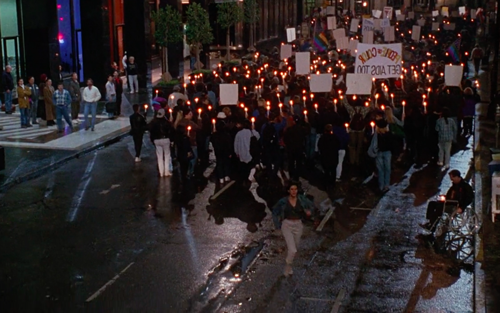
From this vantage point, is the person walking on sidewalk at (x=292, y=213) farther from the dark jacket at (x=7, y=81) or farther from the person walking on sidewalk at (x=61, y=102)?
the dark jacket at (x=7, y=81)

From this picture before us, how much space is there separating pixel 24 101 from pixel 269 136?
947 cm

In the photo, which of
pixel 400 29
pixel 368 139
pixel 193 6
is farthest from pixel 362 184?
pixel 400 29

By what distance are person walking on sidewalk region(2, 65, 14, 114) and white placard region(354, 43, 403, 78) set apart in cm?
1102

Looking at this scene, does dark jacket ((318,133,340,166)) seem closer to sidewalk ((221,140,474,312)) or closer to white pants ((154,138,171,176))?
sidewalk ((221,140,474,312))

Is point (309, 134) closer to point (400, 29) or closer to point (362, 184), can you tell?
point (362, 184)

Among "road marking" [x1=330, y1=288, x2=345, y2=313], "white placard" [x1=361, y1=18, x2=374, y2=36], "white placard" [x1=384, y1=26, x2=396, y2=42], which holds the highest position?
"white placard" [x1=361, y1=18, x2=374, y2=36]

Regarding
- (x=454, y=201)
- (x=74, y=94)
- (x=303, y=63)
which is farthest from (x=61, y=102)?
(x=454, y=201)

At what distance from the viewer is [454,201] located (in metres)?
14.3

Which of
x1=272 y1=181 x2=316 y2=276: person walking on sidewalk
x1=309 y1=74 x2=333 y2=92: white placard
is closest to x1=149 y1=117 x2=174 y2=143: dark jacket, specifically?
x1=309 y1=74 x2=333 y2=92: white placard

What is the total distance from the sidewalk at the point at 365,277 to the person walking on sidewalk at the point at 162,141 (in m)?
5.25

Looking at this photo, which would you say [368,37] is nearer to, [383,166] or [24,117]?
[24,117]

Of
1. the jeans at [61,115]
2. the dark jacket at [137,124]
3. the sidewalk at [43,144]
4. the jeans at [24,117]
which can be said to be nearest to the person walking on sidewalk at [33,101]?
the jeans at [24,117]

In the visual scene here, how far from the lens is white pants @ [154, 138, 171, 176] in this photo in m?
19.2

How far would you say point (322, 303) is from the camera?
1165 centimetres
